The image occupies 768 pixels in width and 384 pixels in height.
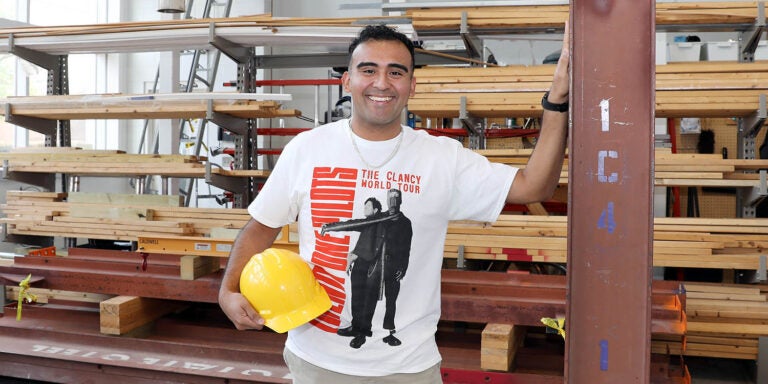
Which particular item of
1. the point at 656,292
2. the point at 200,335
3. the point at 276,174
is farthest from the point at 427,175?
the point at 200,335

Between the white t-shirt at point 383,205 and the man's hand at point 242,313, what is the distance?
14 centimetres

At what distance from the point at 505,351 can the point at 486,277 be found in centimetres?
73

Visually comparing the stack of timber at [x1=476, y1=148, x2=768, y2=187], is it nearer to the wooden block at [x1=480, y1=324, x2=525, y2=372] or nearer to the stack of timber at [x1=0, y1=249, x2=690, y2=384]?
the stack of timber at [x1=0, y1=249, x2=690, y2=384]

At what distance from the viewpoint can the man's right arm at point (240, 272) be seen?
2225mm

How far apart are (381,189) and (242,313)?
0.56 m

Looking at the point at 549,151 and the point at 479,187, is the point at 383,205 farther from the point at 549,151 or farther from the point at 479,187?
the point at 549,151

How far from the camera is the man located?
2168 millimetres

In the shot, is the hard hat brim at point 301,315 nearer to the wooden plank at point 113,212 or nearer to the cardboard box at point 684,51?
the wooden plank at point 113,212

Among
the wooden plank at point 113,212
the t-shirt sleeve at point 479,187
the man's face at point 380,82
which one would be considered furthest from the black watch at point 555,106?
the wooden plank at point 113,212

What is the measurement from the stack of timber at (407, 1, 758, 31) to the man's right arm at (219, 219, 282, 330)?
3197mm

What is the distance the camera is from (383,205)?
7.22ft

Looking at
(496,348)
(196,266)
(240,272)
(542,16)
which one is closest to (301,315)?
(240,272)

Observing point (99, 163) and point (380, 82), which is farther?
point (99, 163)

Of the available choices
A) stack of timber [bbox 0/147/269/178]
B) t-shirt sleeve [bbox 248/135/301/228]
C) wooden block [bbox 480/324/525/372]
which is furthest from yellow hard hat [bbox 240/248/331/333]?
stack of timber [bbox 0/147/269/178]
